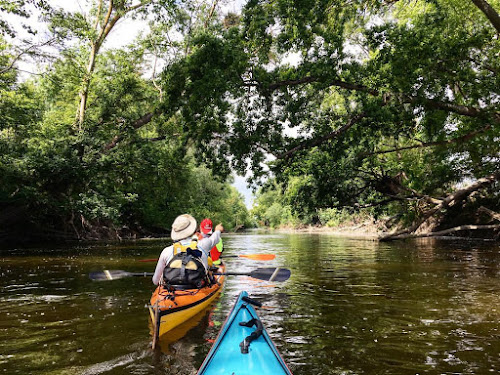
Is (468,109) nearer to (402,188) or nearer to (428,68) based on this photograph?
(428,68)

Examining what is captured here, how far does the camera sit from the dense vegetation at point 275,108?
10117 mm

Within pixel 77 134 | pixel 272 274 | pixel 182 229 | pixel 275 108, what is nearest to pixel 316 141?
pixel 275 108

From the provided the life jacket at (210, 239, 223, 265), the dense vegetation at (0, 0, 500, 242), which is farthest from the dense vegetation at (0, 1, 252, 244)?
the life jacket at (210, 239, 223, 265)

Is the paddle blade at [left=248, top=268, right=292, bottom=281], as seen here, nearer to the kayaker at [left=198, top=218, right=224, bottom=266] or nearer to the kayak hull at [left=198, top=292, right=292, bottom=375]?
the kayaker at [left=198, top=218, right=224, bottom=266]

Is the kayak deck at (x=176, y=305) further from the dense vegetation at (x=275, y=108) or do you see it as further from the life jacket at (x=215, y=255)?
the dense vegetation at (x=275, y=108)

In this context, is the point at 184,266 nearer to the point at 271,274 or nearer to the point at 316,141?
the point at 271,274

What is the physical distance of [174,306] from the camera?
210 inches

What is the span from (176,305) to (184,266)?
0.76 meters

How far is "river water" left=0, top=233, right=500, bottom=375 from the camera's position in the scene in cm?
409

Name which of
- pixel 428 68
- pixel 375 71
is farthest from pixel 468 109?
pixel 375 71

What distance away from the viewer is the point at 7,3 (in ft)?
50.4

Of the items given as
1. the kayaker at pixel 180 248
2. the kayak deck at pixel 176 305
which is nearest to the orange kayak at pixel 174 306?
the kayak deck at pixel 176 305

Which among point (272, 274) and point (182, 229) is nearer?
point (182, 229)

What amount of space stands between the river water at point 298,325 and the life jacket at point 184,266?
69 cm
